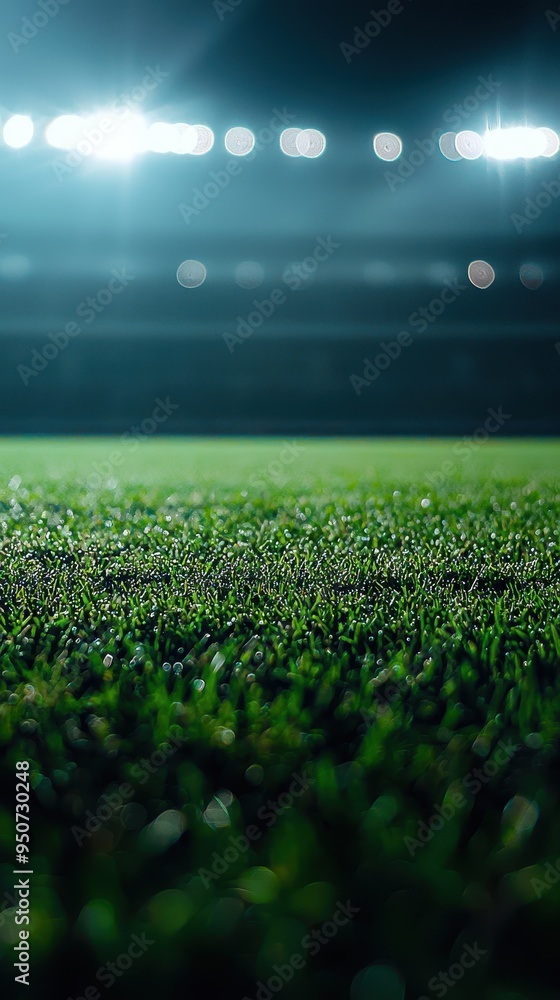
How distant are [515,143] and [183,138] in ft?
39.2

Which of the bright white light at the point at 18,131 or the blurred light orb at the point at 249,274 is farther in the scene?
the blurred light orb at the point at 249,274

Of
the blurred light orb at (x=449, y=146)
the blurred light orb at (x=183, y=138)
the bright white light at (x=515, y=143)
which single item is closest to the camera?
the bright white light at (x=515, y=143)

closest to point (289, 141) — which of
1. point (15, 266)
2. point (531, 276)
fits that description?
point (531, 276)

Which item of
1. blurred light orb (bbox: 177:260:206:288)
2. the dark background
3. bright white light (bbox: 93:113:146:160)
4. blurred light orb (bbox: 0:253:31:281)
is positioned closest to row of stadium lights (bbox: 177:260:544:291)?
blurred light orb (bbox: 177:260:206:288)

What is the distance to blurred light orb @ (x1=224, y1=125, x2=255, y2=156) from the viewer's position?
84.9ft

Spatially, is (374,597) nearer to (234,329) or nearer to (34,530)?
(34,530)

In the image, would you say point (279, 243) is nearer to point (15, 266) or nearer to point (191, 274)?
point (191, 274)

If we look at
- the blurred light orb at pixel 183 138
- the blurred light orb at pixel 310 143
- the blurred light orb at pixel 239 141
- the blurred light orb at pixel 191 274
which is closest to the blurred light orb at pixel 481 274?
the blurred light orb at pixel 310 143

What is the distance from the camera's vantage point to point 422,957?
73 centimetres

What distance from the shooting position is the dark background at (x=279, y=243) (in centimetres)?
1938

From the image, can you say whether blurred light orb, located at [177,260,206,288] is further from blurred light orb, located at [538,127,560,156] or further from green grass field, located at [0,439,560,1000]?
green grass field, located at [0,439,560,1000]

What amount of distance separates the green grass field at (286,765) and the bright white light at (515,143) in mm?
25120

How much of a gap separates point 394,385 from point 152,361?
844 centimetres

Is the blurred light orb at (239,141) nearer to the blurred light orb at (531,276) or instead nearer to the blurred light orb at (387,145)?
the blurred light orb at (387,145)
